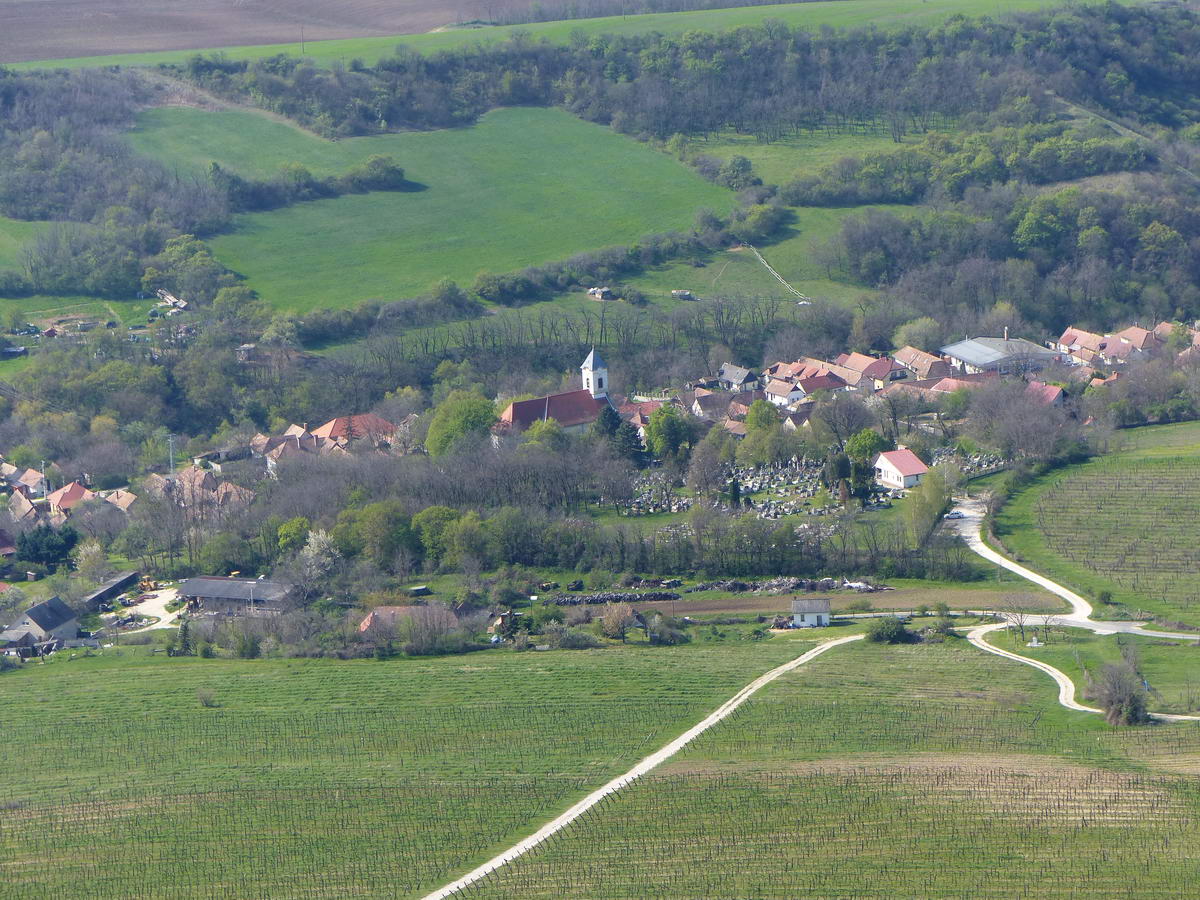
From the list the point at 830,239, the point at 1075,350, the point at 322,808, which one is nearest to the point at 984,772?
the point at 322,808

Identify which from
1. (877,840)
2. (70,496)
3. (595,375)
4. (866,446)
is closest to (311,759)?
(877,840)

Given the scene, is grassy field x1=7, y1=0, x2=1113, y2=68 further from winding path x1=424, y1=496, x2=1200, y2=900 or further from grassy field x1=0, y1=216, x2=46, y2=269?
winding path x1=424, y1=496, x2=1200, y2=900

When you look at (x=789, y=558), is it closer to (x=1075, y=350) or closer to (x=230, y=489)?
(x=230, y=489)

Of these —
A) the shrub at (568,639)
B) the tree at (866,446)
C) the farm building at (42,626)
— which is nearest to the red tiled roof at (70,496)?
the farm building at (42,626)

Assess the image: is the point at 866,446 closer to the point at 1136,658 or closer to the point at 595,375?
the point at 595,375

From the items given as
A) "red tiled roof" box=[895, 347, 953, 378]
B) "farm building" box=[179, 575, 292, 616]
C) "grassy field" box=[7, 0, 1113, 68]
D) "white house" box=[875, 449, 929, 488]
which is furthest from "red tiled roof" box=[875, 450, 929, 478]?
"grassy field" box=[7, 0, 1113, 68]

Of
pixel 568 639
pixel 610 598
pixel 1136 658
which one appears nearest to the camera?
pixel 1136 658
